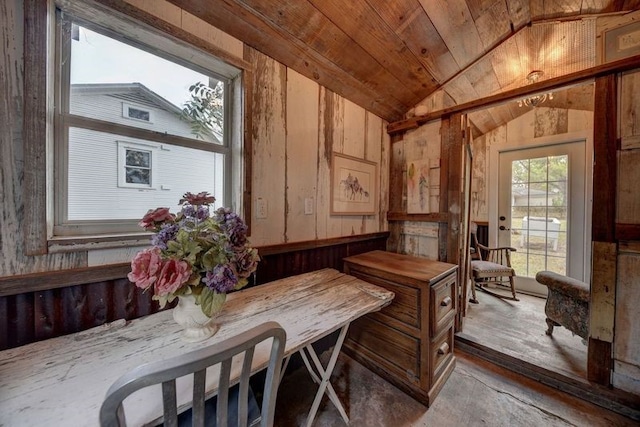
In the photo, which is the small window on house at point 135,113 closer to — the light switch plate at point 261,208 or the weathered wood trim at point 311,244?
the light switch plate at point 261,208

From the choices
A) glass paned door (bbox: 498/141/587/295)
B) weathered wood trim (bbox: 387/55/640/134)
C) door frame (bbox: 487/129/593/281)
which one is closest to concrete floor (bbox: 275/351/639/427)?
door frame (bbox: 487/129/593/281)

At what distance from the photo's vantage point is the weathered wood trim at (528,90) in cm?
139

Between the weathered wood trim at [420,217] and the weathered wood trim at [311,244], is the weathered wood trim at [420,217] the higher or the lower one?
the higher one

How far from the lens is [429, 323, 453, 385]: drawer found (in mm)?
1502

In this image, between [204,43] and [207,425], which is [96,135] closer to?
[204,43]

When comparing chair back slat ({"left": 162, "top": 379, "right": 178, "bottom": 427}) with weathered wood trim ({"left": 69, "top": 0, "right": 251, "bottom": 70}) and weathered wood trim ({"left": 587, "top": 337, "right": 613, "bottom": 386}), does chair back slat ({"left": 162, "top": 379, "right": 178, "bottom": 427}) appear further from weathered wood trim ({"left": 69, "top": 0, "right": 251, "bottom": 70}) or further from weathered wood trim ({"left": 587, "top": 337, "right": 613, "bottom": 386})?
weathered wood trim ({"left": 587, "top": 337, "right": 613, "bottom": 386})

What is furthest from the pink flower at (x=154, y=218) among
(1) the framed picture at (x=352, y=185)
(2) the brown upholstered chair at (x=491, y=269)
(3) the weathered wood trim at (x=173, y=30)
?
(2) the brown upholstered chair at (x=491, y=269)

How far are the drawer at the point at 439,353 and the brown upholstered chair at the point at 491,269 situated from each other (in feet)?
4.20

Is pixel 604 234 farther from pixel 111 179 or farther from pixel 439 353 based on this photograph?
pixel 111 179

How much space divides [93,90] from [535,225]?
181 inches

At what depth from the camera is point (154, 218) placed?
0.87m

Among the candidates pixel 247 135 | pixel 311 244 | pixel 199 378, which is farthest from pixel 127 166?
pixel 311 244

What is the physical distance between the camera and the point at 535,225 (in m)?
3.11

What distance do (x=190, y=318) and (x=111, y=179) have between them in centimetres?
78
